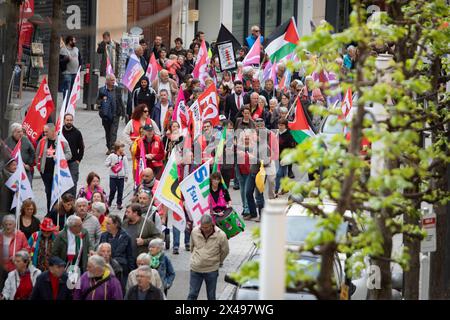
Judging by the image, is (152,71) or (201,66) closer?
(152,71)

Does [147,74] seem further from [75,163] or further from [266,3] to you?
[266,3]

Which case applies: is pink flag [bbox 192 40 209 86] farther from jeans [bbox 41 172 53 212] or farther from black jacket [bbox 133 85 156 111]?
jeans [bbox 41 172 53 212]

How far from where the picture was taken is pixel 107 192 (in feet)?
75.4

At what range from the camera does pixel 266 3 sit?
48500 mm

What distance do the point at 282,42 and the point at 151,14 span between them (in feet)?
Answer: 42.1

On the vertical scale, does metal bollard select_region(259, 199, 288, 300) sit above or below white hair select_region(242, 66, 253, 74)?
below

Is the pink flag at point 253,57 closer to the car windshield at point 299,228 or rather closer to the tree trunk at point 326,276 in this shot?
the car windshield at point 299,228

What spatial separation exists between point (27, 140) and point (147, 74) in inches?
302

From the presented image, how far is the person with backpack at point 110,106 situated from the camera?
25281 millimetres

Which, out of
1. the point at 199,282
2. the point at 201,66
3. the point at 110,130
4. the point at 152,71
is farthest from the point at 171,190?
the point at 201,66

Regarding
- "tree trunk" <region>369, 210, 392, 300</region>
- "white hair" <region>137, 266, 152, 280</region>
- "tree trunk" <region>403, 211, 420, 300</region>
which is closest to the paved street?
"tree trunk" <region>403, 211, 420, 300</region>

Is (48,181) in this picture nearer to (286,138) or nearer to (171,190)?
(171,190)

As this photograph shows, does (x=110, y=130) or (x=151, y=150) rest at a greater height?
(x=151, y=150)

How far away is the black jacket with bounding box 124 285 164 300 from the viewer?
14.2m
